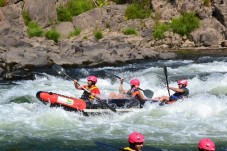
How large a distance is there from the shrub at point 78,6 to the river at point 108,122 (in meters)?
10.6

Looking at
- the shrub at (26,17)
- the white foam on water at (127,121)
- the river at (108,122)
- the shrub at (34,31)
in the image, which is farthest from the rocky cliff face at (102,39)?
the white foam on water at (127,121)

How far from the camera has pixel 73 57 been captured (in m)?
18.6

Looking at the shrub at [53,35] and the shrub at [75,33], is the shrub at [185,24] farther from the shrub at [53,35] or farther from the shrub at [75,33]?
the shrub at [53,35]

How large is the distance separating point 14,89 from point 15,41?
6976mm

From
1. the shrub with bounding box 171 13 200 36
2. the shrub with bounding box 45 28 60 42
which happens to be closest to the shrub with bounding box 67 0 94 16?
the shrub with bounding box 45 28 60 42

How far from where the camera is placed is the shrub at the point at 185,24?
2278 centimetres

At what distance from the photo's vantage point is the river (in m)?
8.72

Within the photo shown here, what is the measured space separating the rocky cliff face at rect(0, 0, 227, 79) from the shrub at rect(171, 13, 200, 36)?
306 millimetres

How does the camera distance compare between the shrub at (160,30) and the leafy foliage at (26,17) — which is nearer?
the shrub at (160,30)

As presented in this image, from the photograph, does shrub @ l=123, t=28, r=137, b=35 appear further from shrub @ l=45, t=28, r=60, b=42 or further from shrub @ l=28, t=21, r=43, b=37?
shrub @ l=28, t=21, r=43, b=37

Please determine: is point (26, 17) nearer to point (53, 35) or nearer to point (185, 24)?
point (53, 35)

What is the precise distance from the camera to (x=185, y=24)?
907 inches

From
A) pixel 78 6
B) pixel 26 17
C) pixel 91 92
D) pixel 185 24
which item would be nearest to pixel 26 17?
pixel 26 17

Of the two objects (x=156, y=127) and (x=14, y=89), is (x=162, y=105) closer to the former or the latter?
(x=156, y=127)
